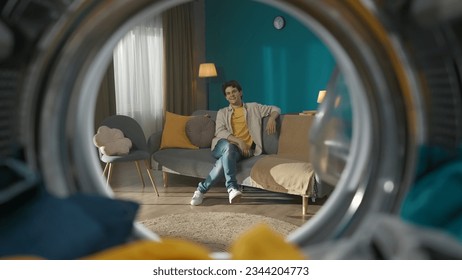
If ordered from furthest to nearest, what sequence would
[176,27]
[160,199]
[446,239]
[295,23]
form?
[176,27], [295,23], [160,199], [446,239]

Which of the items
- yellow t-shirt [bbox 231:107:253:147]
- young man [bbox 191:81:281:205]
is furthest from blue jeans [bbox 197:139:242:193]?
yellow t-shirt [bbox 231:107:253:147]

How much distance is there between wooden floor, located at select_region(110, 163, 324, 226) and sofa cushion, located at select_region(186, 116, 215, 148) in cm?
22

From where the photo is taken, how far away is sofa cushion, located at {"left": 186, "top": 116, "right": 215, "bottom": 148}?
8.57 feet

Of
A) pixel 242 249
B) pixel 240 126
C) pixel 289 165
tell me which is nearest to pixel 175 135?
pixel 240 126

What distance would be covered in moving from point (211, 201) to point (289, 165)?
42cm

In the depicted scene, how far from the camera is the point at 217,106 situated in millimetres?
3756

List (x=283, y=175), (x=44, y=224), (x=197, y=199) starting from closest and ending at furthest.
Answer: (x=44, y=224)
(x=283, y=175)
(x=197, y=199)

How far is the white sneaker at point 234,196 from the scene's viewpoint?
6.87ft

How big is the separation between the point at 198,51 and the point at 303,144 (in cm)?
173

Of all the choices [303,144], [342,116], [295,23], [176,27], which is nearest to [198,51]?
[176,27]

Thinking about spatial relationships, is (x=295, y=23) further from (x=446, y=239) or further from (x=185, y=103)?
(x=446, y=239)

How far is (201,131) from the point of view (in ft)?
8.58

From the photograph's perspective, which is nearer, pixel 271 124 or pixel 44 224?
pixel 44 224

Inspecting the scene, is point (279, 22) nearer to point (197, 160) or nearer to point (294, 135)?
point (294, 135)
